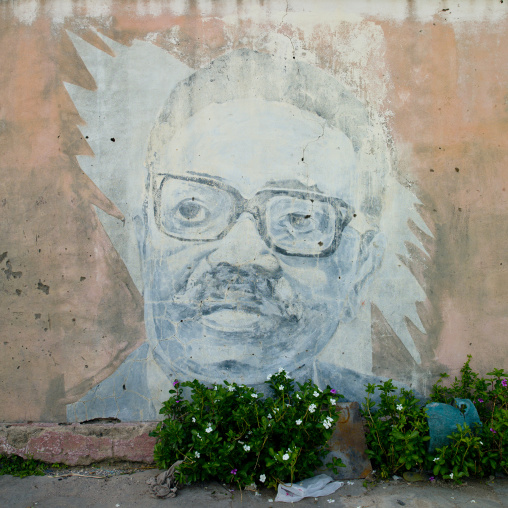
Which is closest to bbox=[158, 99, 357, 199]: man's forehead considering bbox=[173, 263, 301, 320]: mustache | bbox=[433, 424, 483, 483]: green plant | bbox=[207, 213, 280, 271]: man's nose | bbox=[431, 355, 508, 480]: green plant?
bbox=[207, 213, 280, 271]: man's nose

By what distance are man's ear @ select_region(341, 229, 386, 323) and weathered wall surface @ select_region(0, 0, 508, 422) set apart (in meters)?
0.02

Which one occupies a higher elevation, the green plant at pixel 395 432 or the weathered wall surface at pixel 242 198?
the weathered wall surface at pixel 242 198

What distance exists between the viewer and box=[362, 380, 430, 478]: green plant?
3004 mm

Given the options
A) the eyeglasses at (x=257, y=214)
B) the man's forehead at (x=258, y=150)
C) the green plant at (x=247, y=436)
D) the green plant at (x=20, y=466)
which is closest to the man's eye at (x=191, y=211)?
the eyeglasses at (x=257, y=214)

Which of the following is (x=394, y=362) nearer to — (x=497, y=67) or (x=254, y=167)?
(x=254, y=167)

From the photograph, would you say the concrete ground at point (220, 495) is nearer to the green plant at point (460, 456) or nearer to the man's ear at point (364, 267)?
the green plant at point (460, 456)

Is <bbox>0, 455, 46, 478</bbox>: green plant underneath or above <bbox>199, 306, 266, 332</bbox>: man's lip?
underneath

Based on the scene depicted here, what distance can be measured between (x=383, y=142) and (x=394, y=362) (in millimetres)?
1689

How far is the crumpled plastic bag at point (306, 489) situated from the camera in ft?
9.55

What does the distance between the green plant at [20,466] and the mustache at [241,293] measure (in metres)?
1.54

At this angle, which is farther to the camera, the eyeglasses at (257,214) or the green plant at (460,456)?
the eyeglasses at (257,214)

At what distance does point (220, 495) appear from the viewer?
296 centimetres

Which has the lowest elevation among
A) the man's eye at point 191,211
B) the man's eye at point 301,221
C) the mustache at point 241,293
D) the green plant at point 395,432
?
the green plant at point 395,432

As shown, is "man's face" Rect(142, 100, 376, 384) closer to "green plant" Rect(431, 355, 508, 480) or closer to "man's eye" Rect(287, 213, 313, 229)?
"man's eye" Rect(287, 213, 313, 229)
